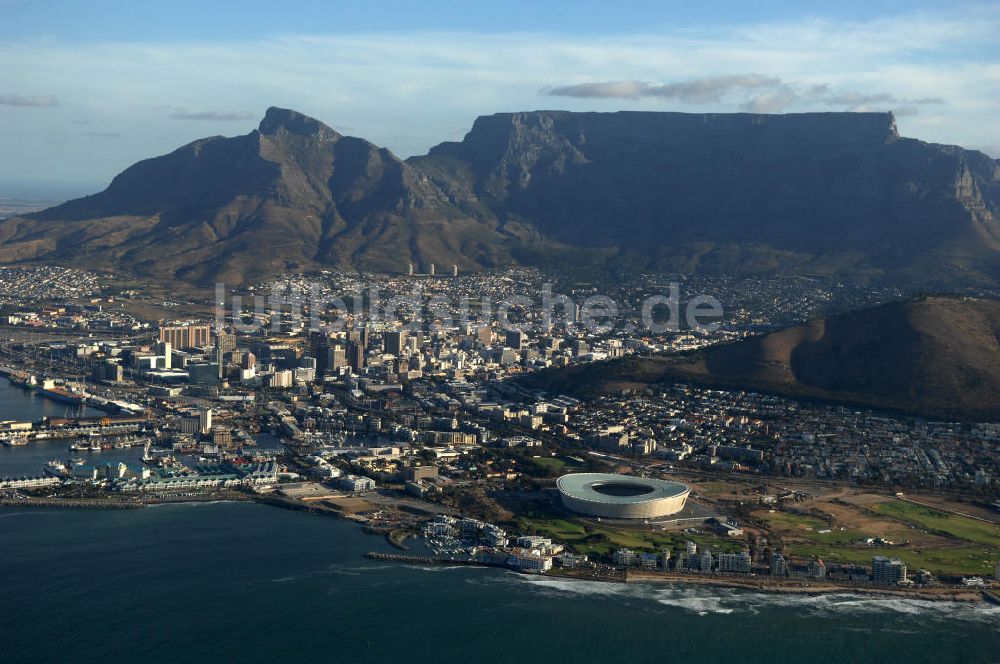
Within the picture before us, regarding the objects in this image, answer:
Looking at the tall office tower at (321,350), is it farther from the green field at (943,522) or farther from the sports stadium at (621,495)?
the green field at (943,522)

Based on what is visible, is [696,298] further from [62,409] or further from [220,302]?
[62,409]

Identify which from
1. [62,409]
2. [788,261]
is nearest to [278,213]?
[788,261]

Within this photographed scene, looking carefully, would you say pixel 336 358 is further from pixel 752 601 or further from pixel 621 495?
pixel 752 601

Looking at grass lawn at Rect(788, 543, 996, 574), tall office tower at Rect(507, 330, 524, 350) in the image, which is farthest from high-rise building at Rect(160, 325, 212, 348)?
grass lawn at Rect(788, 543, 996, 574)

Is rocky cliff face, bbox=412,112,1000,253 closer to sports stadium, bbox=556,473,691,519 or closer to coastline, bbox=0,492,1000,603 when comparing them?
sports stadium, bbox=556,473,691,519

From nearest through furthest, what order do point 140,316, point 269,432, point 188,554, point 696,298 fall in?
1. point 188,554
2. point 269,432
3. point 140,316
4. point 696,298

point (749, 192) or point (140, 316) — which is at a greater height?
point (749, 192)

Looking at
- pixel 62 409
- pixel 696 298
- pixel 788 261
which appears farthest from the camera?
pixel 788 261
